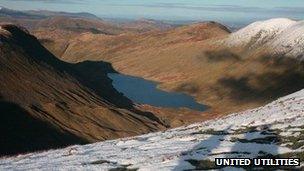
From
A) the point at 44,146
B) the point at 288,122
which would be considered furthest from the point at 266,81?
the point at 288,122

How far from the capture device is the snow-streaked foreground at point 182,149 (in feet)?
77.0

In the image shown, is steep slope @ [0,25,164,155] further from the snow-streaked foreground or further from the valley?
the snow-streaked foreground

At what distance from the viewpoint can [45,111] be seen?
89.8 metres

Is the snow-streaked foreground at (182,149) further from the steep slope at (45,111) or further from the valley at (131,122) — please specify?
the steep slope at (45,111)

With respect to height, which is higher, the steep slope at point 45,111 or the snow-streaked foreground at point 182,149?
the snow-streaked foreground at point 182,149

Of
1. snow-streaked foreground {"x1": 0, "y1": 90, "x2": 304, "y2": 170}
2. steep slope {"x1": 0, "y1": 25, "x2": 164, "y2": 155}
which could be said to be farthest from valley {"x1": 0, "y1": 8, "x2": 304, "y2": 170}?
steep slope {"x1": 0, "y1": 25, "x2": 164, "y2": 155}

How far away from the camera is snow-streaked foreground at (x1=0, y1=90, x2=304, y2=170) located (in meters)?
23.5

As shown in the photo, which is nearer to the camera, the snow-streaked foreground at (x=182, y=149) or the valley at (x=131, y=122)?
the snow-streaked foreground at (x=182, y=149)

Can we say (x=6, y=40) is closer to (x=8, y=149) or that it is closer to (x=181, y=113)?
(x=181, y=113)

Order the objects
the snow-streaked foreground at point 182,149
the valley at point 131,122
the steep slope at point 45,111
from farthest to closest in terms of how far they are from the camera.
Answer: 1. the steep slope at point 45,111
2. the valley at point 131,122
3. the snow-streaked foreground at point 182,149

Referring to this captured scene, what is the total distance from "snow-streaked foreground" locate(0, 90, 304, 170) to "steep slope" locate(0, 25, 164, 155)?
4014 cm

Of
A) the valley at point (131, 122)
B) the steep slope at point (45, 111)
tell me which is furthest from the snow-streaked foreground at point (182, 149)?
the steep slope at point (45, 111)

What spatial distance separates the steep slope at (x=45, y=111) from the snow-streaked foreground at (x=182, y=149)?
4014 centimetres

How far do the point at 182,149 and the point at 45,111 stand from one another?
66136mm
